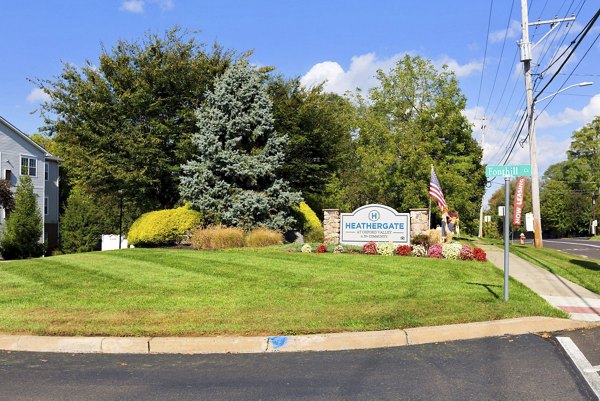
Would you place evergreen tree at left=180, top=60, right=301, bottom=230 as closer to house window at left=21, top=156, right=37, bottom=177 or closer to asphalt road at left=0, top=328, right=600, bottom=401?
asphalt road at left=0, top=328, right=600, bottom=401

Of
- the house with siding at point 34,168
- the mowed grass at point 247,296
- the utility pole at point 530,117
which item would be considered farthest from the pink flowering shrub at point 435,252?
the house with siding at point 34,168

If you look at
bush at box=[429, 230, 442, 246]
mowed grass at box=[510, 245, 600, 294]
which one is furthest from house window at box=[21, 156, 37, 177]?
mowed grass at box=[510, 245, 600, 294]

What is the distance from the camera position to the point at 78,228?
136ft

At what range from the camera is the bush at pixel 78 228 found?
4100cm

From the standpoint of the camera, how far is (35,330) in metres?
6.46

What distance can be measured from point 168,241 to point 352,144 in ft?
67.7

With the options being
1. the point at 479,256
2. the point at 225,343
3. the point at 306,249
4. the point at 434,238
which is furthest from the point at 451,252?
the point at 225,343

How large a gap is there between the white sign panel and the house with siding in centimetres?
2885

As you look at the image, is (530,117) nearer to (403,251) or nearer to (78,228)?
(403,251)

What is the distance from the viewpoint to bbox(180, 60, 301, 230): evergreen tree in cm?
1867

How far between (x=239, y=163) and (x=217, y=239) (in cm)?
330

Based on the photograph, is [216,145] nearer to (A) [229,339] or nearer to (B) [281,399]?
(A) [229,339]

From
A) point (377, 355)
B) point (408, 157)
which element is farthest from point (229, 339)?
point (408, 157)

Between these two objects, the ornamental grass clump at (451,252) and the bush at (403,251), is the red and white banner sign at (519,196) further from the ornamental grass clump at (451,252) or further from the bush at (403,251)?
the bush at (403,251)
